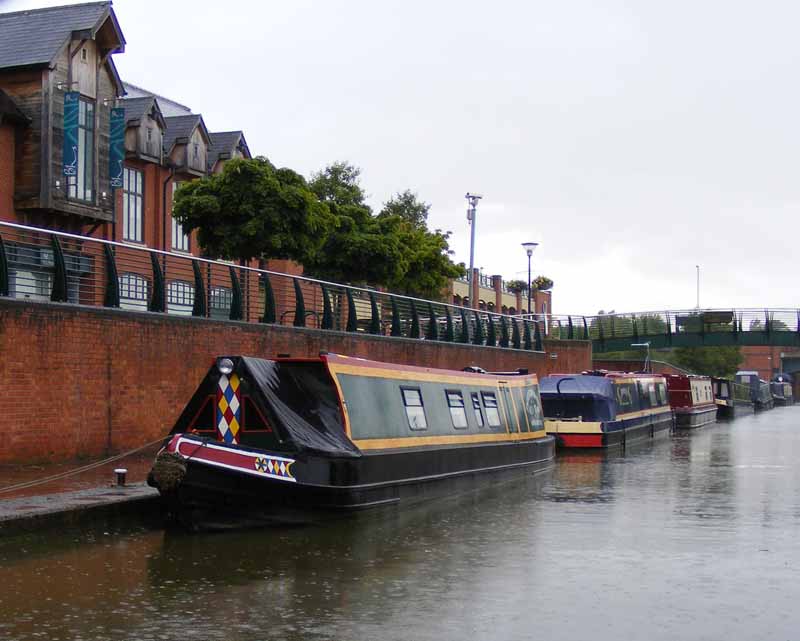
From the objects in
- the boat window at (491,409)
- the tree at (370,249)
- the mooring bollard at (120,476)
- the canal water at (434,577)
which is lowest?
the canal water at (434,577)

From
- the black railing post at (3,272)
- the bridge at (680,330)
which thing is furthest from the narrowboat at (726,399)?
the black railing post at (3,272)

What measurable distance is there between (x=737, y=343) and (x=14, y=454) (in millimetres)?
48249

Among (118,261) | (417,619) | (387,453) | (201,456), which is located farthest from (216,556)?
(118,261)

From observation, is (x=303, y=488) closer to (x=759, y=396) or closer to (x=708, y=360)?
(x=759, y=396)

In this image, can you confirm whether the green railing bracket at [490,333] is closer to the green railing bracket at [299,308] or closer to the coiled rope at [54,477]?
the green railing bracket at [299,308]

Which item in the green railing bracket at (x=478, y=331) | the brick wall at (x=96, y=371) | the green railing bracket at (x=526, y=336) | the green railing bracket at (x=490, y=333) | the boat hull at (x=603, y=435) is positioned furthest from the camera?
the green railing bracket at (x=526, y=336)

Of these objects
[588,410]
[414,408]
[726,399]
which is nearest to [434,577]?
[414,408]

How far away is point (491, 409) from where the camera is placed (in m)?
22.5

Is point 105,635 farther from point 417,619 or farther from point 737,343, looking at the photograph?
point 737,343

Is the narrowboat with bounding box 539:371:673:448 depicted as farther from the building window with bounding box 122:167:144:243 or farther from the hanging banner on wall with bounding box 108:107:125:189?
the building window with bounding box 122:167:144:243

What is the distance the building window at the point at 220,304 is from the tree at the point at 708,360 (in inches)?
3183

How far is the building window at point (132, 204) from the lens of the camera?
37.2m

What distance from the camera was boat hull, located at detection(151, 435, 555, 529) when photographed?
1381cm

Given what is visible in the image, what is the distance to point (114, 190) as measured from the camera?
3475 centimetres
